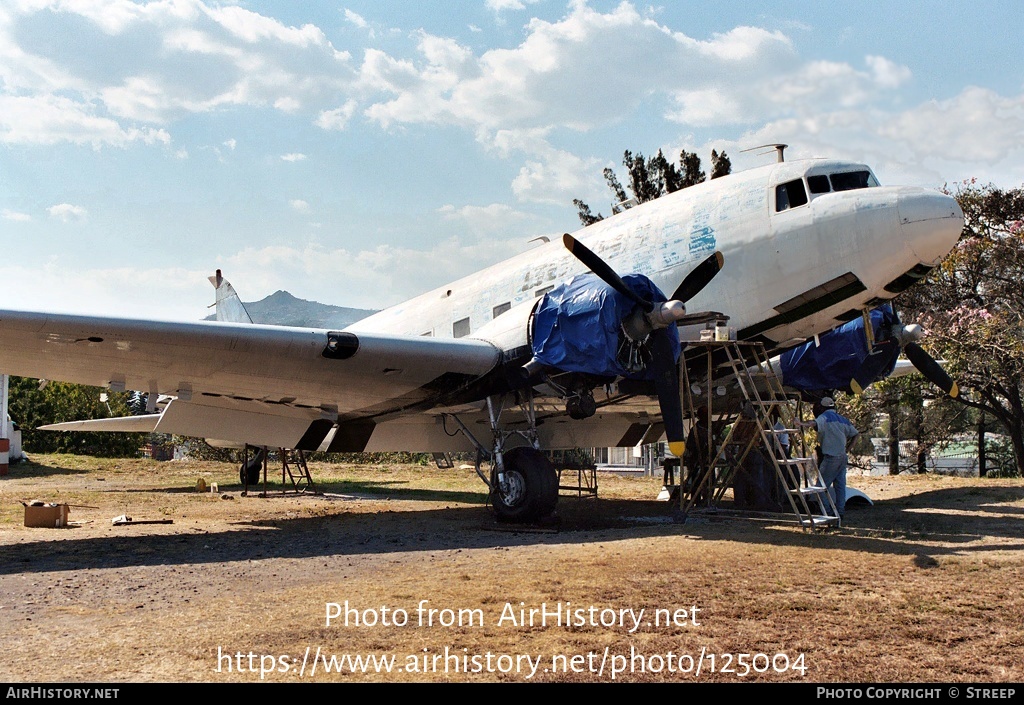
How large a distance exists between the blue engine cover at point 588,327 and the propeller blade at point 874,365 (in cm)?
659

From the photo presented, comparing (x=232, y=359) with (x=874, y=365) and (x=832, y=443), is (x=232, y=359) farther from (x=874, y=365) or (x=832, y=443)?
(x=874, y=365)

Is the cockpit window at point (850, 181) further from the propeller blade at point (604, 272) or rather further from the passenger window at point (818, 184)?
the propeller blade at point (604, 272)

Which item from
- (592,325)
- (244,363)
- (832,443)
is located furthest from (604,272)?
(244,363)

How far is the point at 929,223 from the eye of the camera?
11406 millimetres

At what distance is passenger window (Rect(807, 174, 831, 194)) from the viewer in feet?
40.6

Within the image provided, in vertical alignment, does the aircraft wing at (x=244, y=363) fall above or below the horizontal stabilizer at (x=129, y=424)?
above

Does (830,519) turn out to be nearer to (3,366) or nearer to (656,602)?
(656,602)

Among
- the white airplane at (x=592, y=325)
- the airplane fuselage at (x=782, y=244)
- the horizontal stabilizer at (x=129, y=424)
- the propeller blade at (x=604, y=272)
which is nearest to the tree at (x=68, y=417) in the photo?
the horizontal stabilizer at (x=129, y=424)

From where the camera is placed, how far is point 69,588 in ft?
26.2

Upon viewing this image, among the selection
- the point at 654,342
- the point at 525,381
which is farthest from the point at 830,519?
the point at 525,381

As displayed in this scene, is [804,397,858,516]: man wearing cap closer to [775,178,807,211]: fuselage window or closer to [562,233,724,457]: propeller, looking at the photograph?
[562,233,724,457]: propeller

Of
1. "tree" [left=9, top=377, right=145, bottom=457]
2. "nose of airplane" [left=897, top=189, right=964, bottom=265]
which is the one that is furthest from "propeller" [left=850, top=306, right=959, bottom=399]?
"tree" [left=9, top=377, right=145, bottom=457]

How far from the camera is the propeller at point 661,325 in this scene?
38.8ft

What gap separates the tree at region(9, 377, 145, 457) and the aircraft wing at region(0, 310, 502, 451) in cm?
3230
